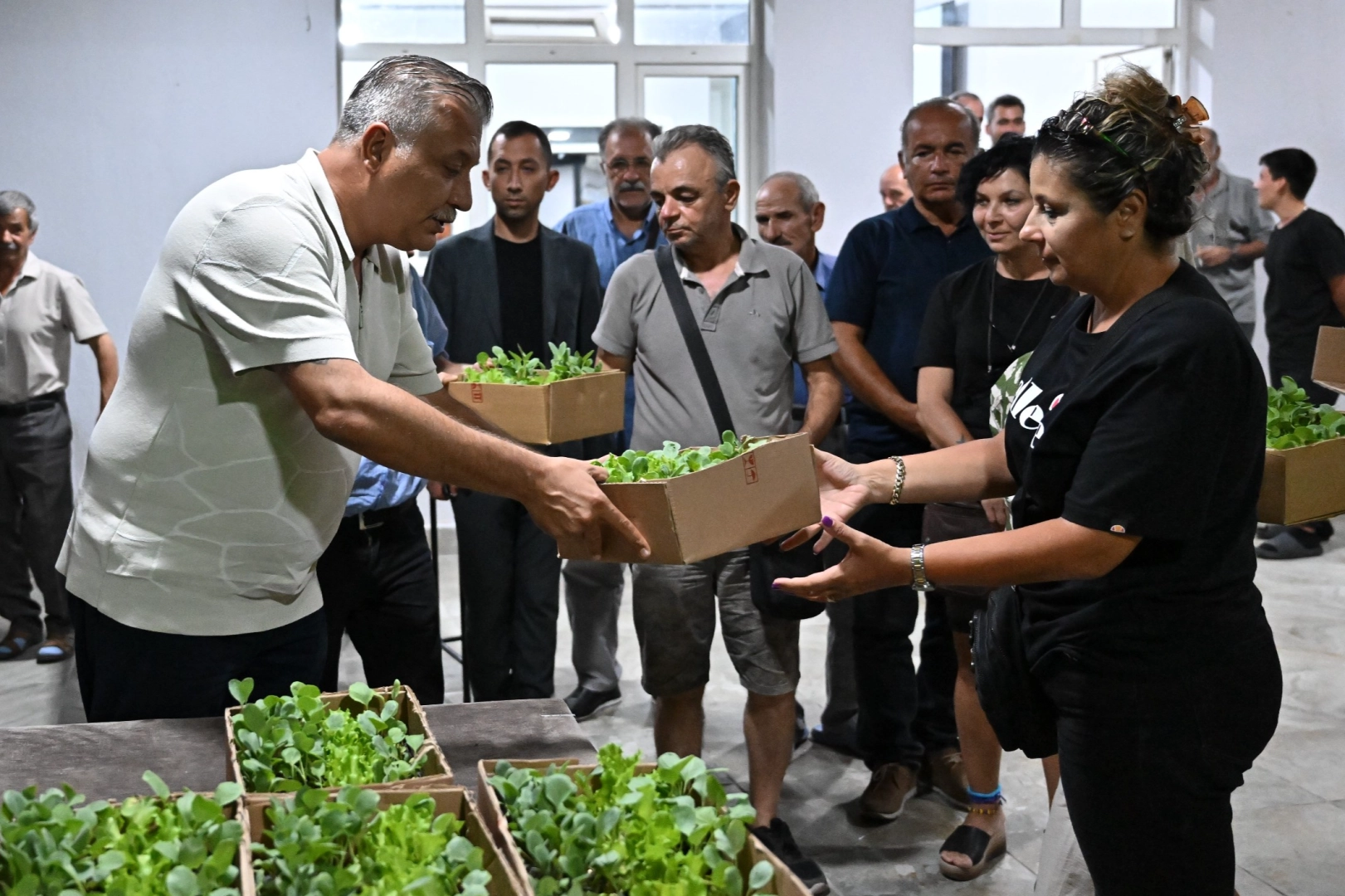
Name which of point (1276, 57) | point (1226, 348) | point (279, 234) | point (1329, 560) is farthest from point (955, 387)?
point (1276, 57)

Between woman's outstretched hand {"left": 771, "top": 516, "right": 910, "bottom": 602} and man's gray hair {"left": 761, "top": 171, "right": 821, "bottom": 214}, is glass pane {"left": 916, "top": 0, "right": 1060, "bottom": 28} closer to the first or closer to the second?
man's gray hair {"left": 761, "top": 171, "right": 821, "bottom": 214}

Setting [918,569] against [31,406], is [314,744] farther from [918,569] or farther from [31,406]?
[31,406]

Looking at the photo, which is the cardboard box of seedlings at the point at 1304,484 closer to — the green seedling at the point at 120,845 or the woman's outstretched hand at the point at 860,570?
the woman's outstretched hand at the point at 860,570

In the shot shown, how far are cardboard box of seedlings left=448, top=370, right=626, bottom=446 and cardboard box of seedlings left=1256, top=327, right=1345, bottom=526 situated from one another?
5.07ft

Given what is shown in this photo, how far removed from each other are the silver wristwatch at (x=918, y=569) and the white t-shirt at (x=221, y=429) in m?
0.85

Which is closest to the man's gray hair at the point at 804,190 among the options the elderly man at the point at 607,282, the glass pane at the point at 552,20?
the elderly man at the point at 607,282

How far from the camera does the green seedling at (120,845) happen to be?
1163 millimetres

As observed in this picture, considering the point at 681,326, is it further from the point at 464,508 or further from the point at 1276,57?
the point at 1276,57

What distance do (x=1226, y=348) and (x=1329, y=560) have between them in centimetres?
553

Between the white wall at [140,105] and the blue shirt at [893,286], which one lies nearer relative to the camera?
the blue shirt at [893,286]

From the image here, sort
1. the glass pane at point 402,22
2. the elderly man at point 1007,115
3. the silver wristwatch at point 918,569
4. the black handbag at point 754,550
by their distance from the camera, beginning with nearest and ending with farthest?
the silver wristwatch at point 918,569
the black handbag at point 754,550
the glass pane at point 402,22
the elderly man at point 1007,115

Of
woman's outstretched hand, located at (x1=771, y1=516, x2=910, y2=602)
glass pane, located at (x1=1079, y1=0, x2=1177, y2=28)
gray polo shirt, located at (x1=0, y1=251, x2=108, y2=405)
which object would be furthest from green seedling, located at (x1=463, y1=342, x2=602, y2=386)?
glass pane, located at (x1=1079, y1=0, x2=1177, y2=28)

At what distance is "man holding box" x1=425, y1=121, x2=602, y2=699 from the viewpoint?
3967mm

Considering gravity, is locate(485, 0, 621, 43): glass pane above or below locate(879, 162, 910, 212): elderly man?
above
